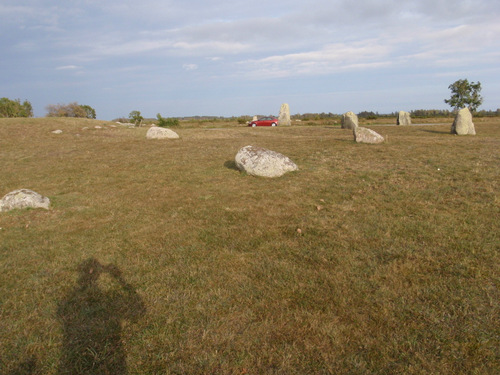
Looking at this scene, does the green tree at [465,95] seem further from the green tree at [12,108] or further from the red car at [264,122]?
the green tree at [12,108]

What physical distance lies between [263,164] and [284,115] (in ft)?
107

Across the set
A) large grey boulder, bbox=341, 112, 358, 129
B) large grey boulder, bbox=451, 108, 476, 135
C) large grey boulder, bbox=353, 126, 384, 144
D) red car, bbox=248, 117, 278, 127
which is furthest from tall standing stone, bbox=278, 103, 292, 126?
large grey boulder, bbox=353, 126, 384, 144

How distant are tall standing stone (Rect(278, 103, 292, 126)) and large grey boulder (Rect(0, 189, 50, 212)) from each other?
3628 cm

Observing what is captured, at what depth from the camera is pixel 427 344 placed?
3.11 meters

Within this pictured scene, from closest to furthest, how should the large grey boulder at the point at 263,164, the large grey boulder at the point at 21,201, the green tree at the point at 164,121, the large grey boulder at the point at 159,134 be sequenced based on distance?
the large grey boulder at the point at 21,201 → the large grey boulder at the point at 263,164 → the large grey boulder at the point at 159,134 → the green tree at the point at 164,121

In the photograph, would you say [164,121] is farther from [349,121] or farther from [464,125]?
[464,125]

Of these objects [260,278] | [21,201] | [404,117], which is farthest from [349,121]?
[260,278]

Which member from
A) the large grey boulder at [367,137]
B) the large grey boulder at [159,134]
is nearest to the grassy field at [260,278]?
the large grey boulder at [367,137]

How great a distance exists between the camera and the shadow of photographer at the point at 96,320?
10.1 feet

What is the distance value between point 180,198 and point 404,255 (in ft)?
18.3

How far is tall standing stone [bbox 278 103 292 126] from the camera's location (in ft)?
135

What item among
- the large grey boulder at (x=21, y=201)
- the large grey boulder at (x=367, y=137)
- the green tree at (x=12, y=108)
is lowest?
the large grey boulder at (x=21, y=201)

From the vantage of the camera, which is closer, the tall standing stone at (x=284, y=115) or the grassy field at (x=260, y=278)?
the grassy field at (x=260, y=278)

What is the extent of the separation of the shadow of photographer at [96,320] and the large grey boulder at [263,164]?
20.3 feet
